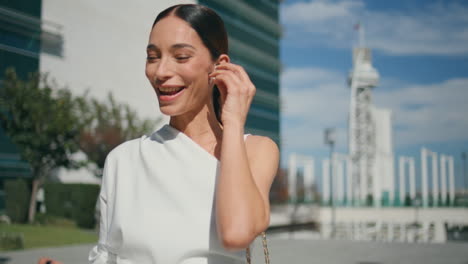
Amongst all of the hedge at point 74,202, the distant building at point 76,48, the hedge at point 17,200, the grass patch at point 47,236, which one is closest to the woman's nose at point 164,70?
the grass patch at point 47,236

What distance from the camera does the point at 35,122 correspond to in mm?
18625

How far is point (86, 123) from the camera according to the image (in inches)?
813

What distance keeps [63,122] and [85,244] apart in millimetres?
5831

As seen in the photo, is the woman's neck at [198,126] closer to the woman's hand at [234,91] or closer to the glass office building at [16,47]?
the woman's hand at [234,91]

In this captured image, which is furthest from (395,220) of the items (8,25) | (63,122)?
(8,25)

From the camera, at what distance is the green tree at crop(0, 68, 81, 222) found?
18484mm

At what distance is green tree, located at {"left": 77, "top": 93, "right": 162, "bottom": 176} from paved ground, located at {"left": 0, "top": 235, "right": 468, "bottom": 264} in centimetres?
680

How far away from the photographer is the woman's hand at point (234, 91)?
1.34 m

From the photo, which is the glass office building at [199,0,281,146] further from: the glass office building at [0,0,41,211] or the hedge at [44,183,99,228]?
the hedge at [44,183,99,228]

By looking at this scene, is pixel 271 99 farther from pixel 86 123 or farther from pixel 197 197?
pixel 197 197

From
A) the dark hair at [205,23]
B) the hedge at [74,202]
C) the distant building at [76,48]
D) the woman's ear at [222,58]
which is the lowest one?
the hedge at [74,202]

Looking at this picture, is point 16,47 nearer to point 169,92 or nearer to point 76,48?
point 76,48

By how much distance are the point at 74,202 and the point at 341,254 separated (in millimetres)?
11895

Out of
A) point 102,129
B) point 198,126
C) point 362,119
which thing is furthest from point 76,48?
point 362,119
